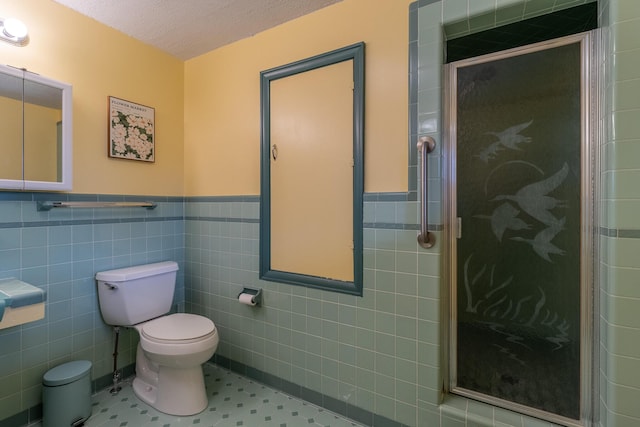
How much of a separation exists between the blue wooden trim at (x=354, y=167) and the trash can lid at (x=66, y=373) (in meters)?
1.03

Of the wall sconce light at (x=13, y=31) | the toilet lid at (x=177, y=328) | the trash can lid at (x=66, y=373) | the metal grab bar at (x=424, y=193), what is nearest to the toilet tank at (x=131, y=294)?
the toilet lid at (x=177, y=328)

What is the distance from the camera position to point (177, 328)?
1.69m

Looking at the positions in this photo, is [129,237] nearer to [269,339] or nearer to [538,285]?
[269,339]

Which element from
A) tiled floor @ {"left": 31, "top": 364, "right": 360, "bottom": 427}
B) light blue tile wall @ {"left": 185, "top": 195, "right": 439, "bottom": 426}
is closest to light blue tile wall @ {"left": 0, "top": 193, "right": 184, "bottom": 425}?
tiled floor @ {"left": 31, "top": 364, "right": 360, "bottom": 427}

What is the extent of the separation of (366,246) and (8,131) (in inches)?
71.4

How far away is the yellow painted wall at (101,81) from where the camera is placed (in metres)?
1.60

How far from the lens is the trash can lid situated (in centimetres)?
152

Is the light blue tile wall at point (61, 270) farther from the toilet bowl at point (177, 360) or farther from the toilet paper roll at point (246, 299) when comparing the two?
the toilet paper roll at point (246, 299)

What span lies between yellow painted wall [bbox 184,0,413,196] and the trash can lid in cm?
120

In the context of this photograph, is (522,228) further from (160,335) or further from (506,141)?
(160,335)

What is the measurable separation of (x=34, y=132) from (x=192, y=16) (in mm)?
1029

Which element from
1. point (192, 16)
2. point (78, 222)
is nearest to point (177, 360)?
point (78, 222)

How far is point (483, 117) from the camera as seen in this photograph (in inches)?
57.9

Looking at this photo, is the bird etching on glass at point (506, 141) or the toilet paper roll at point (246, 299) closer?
the bird etching on glass at point (506, 141)
